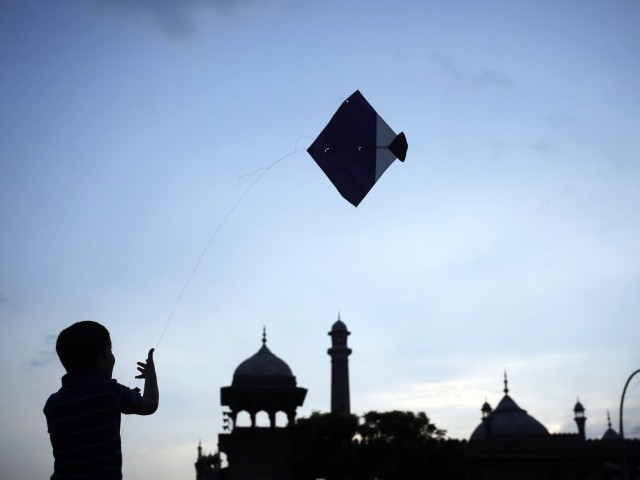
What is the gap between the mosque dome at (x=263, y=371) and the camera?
58.7 metres

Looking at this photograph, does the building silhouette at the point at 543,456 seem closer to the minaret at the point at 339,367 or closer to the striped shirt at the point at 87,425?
the minaret at the point at 339,367

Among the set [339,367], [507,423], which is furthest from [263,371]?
[339,367]

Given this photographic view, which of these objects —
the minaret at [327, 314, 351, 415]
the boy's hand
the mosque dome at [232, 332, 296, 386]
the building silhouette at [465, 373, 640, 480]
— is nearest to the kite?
the boy's hand

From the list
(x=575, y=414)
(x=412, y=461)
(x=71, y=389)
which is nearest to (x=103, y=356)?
(x=71, y=389)

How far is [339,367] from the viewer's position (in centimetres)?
9175

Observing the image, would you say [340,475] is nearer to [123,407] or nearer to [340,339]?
[340,339]

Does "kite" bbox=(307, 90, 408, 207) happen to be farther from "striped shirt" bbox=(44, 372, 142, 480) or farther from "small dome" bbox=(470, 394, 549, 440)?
"small dome" bbox=(470, 394, 549, 440)

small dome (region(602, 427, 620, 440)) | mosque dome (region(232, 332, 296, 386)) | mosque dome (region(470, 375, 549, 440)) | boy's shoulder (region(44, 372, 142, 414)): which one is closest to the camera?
boy's shoulder (region(44, 372, 142, 414))

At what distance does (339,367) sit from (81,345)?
289ft

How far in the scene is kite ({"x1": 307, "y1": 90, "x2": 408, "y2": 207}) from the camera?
10.5m

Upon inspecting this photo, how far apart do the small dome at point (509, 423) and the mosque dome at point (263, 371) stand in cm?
2489

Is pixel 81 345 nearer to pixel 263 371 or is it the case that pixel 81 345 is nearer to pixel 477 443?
pixel 263 371

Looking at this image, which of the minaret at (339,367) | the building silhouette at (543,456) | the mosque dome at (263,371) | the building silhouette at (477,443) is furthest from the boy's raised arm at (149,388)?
the minaret at (339,367)

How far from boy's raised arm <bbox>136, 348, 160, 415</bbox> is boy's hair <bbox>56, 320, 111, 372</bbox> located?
14.1 inches
